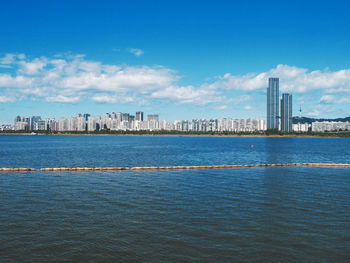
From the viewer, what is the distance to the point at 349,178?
132 ft

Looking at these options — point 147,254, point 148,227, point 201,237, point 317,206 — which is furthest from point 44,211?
point 317,206

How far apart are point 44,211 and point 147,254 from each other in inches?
448

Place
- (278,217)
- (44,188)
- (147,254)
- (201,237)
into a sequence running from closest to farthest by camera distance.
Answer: (147,254) < (201,237) < (278,217) < (44,188)

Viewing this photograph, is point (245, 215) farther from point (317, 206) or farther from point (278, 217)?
point (317, 206)

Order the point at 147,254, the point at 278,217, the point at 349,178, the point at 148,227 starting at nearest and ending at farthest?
1. the point at 147,254
2. the point at 148,227
3. the point at 278,217
4. the point at 349,178

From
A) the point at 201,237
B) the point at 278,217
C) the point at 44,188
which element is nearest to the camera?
the point at 201,237

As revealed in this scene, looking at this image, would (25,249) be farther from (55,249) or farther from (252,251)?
(252,251)

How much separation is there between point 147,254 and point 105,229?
4.48 m

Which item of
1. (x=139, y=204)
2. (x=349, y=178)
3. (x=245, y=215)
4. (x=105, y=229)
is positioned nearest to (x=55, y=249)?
(x=105, y=229)

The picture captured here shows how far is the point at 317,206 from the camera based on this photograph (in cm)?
2409

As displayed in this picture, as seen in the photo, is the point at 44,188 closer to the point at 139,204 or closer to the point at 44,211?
the point at 44,211

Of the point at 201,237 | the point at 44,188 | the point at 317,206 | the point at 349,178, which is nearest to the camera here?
the point at 201,237

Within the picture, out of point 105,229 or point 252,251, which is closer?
point 252,251

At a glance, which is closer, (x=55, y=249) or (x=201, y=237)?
(x=55, y=249)
